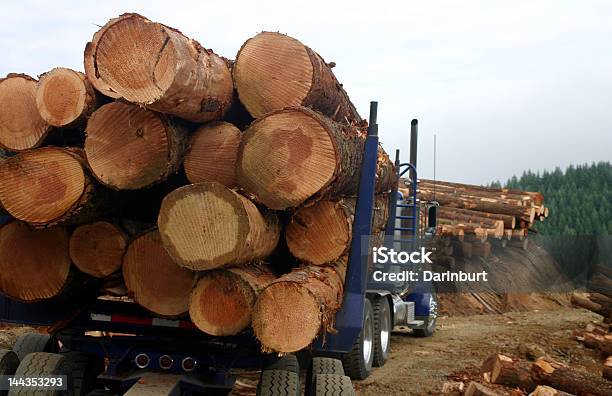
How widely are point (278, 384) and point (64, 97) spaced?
9.62 ft

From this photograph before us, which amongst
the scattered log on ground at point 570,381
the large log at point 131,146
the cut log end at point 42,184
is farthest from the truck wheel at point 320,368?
the scattered log on ground at point 570,381

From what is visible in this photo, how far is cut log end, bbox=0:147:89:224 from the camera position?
516cm

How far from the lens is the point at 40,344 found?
23.5 ft

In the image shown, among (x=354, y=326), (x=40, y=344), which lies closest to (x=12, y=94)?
(x=40, y=344)

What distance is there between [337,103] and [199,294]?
7.66ft

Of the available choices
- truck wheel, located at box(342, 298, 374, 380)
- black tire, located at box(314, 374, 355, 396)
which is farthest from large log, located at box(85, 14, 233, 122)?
truck wheel, located at box(342, 298, 374, 380)

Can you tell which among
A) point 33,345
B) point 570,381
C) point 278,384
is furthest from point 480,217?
point 278,384

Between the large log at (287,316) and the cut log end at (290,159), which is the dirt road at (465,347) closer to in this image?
the large log at (287,316)

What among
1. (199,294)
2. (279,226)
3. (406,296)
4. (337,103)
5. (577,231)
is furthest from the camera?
(577,231)

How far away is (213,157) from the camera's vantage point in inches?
211

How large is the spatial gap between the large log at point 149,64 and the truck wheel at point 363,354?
4.22 m

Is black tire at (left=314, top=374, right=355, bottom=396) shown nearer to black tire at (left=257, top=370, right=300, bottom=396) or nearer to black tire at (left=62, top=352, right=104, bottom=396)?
black tire at (left=257, top=370, right=300, bottom=396)

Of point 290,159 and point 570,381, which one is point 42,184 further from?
point 570,381

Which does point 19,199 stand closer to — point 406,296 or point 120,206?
point 120,206
